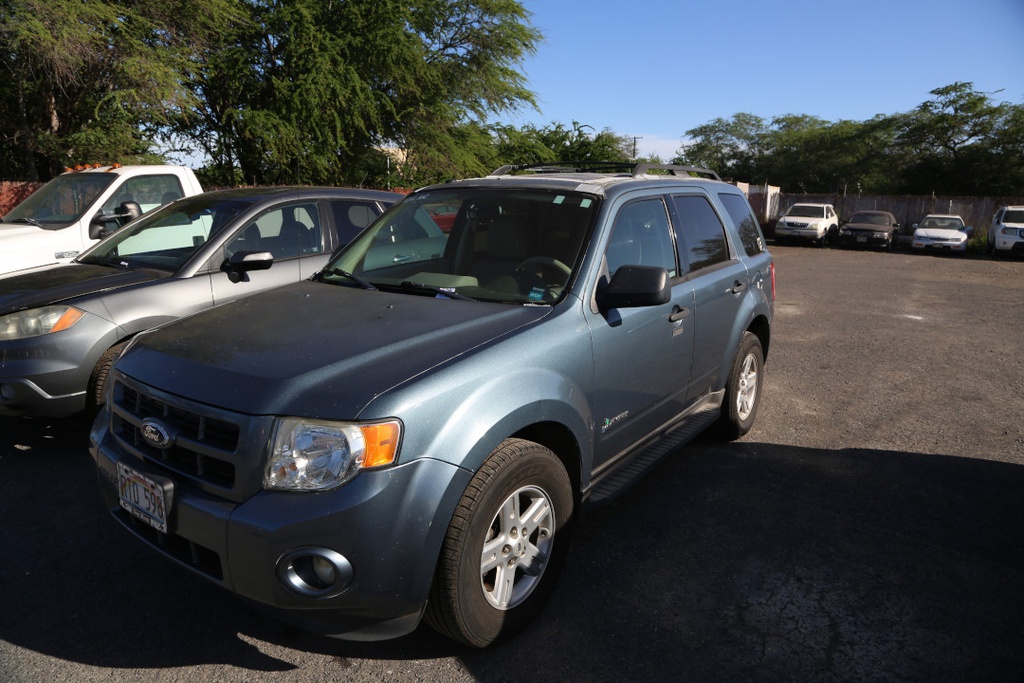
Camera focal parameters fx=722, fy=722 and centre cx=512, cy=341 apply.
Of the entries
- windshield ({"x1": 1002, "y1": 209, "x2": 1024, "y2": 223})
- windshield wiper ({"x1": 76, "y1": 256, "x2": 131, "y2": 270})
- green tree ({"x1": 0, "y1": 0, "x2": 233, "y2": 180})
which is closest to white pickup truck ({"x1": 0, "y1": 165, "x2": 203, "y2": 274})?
windshield wiper ({"x1": 76, "y1": 256, "x2": 131, "y2": 270})

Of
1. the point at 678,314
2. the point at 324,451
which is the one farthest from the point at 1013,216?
the point at 324,451

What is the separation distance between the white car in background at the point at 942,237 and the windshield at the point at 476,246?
25943mm

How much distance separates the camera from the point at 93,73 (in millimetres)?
15453

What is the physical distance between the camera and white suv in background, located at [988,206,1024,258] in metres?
22.9

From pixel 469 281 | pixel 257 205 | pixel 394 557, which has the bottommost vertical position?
pixel 394 557

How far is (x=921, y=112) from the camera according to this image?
46156 millimetres

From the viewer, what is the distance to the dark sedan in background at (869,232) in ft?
84.7

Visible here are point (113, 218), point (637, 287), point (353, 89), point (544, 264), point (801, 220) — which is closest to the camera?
point (637, 287)

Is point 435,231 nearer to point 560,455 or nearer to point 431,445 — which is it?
point 560,455

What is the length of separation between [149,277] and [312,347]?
9.57 ft

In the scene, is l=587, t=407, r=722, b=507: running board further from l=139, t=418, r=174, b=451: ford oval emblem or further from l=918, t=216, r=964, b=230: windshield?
l=918, t=216, r=964, b=230: windshield

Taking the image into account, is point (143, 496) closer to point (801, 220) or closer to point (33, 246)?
point (33, 246)

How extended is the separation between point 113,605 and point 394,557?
1.56 meters

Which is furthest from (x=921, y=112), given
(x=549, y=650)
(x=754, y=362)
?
(x=549, y=650)
